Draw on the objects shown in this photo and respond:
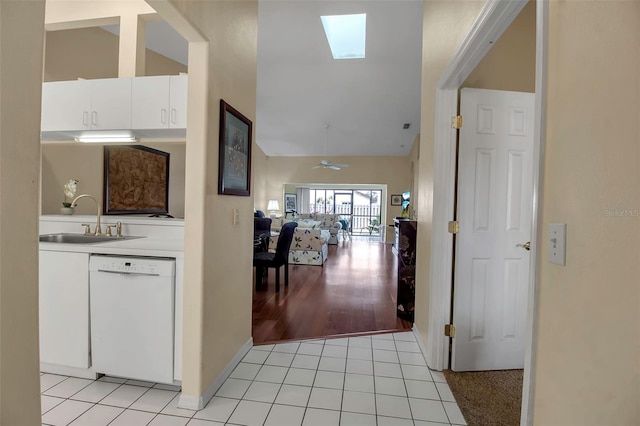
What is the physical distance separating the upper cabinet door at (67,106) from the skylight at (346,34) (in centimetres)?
288

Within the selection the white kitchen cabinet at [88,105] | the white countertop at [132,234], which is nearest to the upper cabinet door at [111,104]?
the white kitchen cabinet at [88,105]

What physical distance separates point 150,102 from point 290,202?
957 cm

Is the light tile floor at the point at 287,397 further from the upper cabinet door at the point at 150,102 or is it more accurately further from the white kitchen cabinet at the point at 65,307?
the upper cabinet door at the point at 150,102

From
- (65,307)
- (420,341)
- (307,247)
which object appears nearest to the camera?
(65,307)

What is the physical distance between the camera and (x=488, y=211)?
209 centimetres

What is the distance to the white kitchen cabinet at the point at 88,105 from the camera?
7.16ft

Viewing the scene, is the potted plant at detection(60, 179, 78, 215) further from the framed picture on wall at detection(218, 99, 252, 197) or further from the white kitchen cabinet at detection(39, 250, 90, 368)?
the framed picture on wall at detection(218, 99, 252, 197)

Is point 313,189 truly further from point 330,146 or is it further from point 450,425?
point 450,425

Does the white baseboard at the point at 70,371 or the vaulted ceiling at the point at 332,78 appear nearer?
the white baseboard at the point at 70,371

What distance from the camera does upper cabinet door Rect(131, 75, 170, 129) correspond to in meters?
2.12

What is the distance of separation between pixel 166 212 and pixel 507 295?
12.5 ft

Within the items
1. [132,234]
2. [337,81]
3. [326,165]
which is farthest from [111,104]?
[326,165]

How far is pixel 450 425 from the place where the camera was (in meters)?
1.61

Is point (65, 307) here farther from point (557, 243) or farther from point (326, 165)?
point (326, 165)
